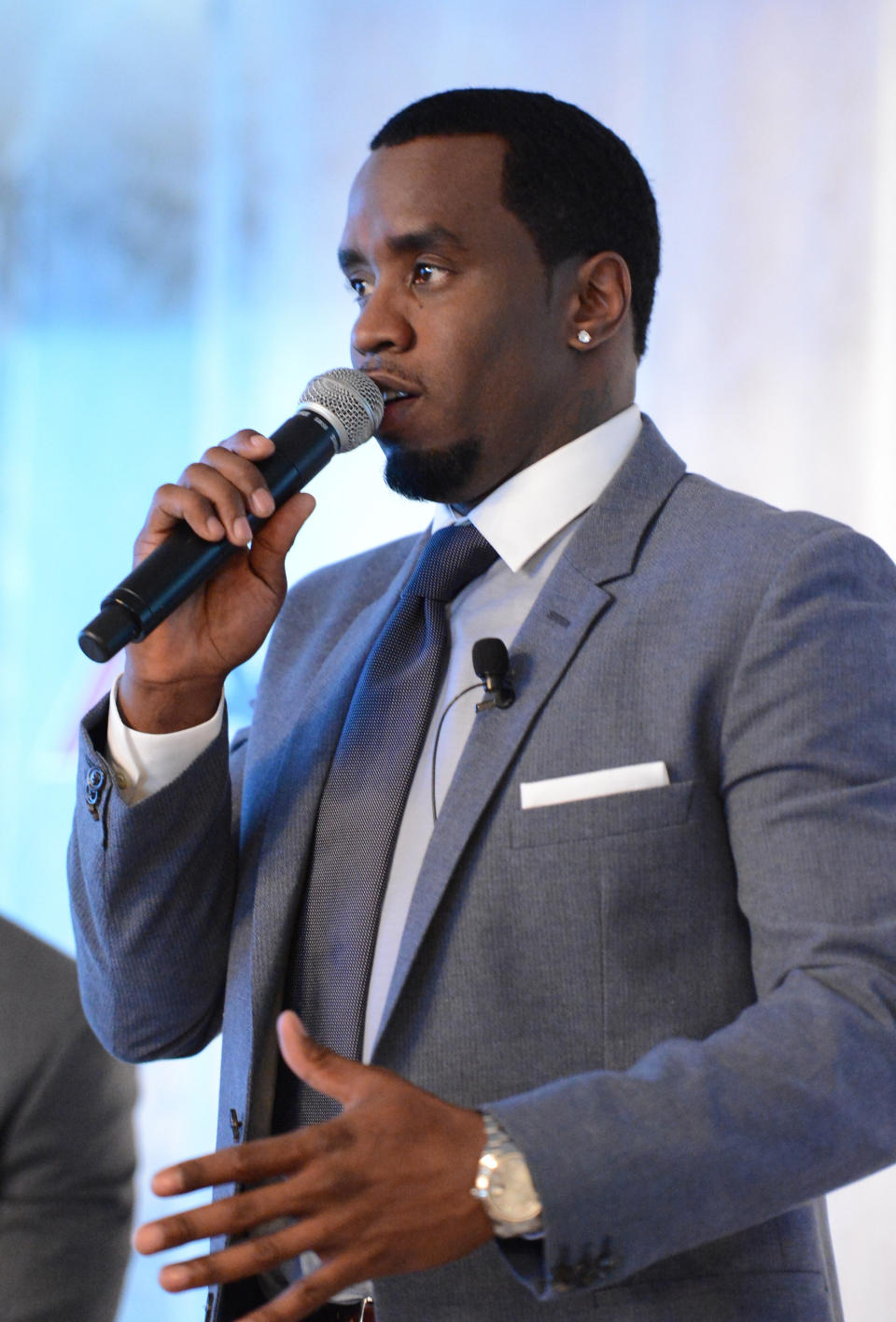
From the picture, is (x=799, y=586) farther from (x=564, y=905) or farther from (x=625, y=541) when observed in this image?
(x=564, y=905)

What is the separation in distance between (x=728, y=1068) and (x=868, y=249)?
176 cm

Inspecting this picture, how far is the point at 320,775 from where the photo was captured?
141 centimetres

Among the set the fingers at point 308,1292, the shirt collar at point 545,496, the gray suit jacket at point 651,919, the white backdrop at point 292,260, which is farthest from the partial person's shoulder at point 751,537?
the white backdrop at point 292,260

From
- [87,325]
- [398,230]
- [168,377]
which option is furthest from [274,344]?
[398,230]

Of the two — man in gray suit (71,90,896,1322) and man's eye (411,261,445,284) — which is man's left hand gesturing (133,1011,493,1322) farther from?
man's eye (411,261,445,284)

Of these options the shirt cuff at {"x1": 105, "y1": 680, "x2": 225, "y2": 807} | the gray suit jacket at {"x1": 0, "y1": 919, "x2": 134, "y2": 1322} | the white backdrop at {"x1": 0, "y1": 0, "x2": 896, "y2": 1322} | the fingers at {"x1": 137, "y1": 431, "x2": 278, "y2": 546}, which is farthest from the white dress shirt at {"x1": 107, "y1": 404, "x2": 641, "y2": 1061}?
the white backdrop at {"x1": 0, "y1": 0, "x2": 896, "y2": 1322}

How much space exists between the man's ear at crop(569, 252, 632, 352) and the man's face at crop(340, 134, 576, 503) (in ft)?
0.07

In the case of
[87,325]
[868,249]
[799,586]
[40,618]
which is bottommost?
[799,586]

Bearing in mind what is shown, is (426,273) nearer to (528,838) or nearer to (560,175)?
(560,175)

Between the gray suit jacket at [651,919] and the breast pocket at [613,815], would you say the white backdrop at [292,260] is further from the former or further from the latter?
the breast pocket at [613,815]

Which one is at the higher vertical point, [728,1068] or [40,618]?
[40,618]

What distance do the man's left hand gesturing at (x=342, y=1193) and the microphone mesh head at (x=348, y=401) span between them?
62 cm

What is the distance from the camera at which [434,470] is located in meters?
1.45

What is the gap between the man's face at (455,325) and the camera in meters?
1.43
